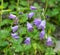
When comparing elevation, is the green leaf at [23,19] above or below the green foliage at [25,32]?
above

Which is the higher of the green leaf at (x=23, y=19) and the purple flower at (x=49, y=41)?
the green leaf at (x=23, y=19)

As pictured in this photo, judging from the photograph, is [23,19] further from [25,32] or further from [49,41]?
[49,41]

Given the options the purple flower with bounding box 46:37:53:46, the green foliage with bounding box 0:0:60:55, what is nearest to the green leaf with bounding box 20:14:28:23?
the green foliage with bounding box 0:0:60:55

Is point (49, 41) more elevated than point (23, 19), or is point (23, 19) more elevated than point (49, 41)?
point (23, 19)

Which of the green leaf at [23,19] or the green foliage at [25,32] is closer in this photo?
the green foliage at [25,32]

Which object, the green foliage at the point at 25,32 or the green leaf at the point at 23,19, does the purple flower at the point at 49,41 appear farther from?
the green leaf at the point at 23,19

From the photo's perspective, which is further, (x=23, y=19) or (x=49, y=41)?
(x=23, y=19)

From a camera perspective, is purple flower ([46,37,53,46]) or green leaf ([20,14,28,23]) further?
green leaf ([20,14,28,23])

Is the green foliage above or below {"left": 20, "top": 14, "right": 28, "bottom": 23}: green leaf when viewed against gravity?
below

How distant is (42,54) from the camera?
226 centimetres

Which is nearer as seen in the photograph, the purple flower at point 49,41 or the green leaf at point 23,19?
the purple flower at point 49,41

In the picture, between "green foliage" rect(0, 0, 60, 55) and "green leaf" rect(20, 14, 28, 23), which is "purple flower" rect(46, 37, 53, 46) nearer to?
"green foliage" rect(0, 0, 60, 55)

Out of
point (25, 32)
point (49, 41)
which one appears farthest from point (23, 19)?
point (49, 41)

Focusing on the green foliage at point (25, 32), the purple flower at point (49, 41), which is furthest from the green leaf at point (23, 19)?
the purple flower at point (49, 41)
